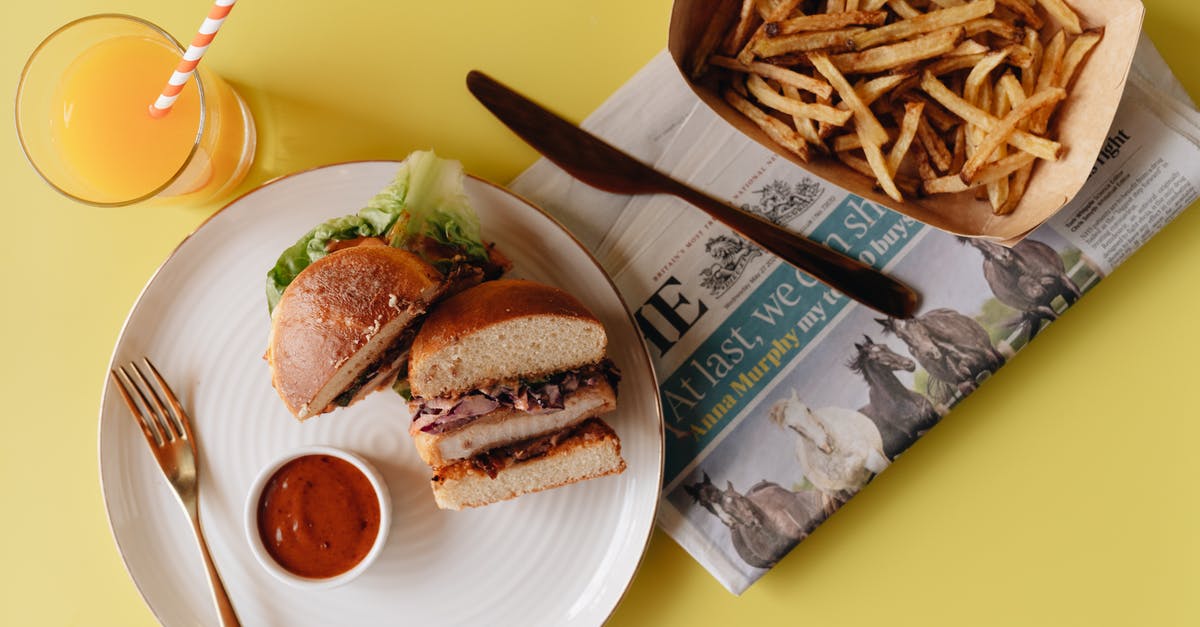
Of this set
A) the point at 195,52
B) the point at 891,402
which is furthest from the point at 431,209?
the point at 891,402

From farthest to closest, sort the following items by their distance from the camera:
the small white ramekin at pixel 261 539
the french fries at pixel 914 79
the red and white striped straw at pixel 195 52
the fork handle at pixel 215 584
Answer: the fork handle at pixel 215 584 < the small white ramekin at pixel 261 539 < the french fries at pixel 914 79 < the red and white striped straw at pixel 195 52

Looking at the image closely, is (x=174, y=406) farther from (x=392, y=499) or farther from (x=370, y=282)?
(x=370, y=282)

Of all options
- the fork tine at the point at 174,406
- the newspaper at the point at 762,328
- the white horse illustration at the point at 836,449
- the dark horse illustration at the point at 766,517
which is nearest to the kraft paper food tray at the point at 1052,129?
the newspaper at the point at 762,328

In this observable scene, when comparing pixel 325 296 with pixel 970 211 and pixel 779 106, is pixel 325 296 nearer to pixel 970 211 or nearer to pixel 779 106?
pixel 779 106

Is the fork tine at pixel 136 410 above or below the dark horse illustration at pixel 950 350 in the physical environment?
below

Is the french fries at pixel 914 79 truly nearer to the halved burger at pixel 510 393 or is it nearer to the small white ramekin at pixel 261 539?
the halved burger at pixel 510 393

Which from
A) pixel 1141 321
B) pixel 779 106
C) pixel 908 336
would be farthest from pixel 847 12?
pixel 1141 321

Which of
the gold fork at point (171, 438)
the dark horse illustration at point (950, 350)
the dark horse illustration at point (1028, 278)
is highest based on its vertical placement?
the dark horse illustration at point (1028, 278)
